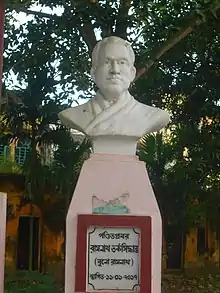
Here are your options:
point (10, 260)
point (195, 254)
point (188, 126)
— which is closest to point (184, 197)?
point (188, 126)

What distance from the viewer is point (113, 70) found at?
4.25 meters

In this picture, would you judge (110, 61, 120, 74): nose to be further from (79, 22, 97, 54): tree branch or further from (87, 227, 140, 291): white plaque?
(79, 22, 97, 54): tree branch

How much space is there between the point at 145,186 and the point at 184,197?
15.7 feet

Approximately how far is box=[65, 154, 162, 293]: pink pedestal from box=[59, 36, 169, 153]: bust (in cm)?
17

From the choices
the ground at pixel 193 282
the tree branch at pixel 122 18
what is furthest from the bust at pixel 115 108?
the ground at pixel 193 282

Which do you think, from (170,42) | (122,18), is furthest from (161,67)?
(122,18)

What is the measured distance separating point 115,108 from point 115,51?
0.42 metres

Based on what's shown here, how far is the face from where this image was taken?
167 inches

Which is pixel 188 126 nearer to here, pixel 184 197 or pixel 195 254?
pixel 184 197

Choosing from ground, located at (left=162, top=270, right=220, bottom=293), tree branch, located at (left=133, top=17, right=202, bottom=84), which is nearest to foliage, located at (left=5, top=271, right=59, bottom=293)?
ground, located at (left=162, top=270, right=220, bottom=293)

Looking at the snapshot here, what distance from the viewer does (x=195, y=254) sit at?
1112 centimetres

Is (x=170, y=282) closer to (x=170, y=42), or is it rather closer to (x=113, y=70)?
(x=170, y=42)

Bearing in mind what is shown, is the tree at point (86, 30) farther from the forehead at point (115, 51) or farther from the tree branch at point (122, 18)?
the forehead at point (115, 51)

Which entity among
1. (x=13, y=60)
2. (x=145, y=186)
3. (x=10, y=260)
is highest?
(x=13, y=60)
